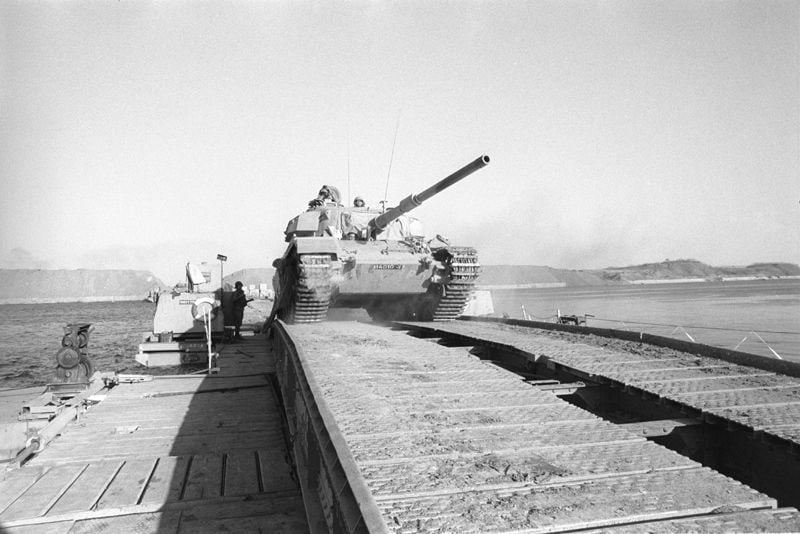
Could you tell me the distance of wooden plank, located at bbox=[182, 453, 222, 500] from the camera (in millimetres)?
4758

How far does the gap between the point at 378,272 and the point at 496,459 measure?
9043 mm

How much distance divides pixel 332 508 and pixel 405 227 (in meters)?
12.2

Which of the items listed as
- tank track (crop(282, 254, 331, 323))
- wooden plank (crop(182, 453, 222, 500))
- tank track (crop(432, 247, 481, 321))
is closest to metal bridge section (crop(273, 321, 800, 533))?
wooden plank (crop(182, 453, 222, 500))

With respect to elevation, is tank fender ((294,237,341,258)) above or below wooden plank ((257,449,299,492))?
above

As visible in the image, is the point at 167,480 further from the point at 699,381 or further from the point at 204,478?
the point at 699,381

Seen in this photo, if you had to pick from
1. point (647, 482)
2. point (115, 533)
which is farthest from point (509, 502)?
point (115, 533)

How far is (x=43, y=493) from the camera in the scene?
4.75 meters

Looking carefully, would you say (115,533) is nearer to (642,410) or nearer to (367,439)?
(367,439)

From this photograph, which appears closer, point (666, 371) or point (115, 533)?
point (115, 533)

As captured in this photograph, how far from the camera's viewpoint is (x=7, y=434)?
5.96 meters

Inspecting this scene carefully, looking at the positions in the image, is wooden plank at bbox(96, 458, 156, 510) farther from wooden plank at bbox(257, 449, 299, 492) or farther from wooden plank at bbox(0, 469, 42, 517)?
wooden plank at bbox(257, 449, 299, 492)

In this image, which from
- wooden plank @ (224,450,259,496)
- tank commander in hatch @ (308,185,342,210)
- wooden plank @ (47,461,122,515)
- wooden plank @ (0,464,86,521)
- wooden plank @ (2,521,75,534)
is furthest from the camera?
tank commander in hatch @ (308,185,342,210)

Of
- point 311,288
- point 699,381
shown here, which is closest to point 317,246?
point 311,288

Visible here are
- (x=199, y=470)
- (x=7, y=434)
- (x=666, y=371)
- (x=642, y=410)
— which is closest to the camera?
(x=642, y=410)
